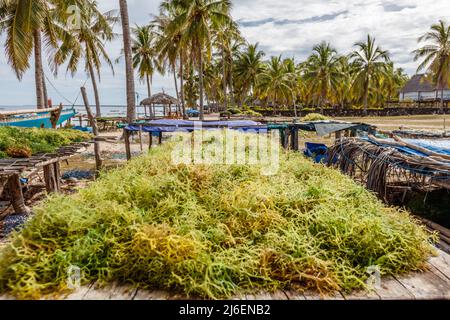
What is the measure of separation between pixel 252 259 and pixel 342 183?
1.66 metres

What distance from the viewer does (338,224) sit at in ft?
7.75

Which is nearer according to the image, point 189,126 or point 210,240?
point 210,240

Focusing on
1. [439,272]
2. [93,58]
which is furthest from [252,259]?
[93,58]

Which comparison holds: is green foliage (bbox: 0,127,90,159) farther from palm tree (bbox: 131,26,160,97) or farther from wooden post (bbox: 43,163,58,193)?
palm tree (bbox: 131,26,160,97)

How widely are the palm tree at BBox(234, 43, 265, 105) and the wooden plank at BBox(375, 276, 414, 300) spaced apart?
134 ft

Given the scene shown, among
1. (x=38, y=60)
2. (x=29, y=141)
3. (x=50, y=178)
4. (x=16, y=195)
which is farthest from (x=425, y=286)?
(x=38, y=60)

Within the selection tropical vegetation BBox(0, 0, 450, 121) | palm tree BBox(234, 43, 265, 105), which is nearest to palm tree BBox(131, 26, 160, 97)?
tropical vegetation BBox(0, 0, 450, 121)

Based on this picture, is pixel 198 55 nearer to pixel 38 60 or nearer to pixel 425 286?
pixel 38 60

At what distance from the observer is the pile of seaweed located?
1.96m

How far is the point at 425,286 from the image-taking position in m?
2.02

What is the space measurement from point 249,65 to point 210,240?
41.2m

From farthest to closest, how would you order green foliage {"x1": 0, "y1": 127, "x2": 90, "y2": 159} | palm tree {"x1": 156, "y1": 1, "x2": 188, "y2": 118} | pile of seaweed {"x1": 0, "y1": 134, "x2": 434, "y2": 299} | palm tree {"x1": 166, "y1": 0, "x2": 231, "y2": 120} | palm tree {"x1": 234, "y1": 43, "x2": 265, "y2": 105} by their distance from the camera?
palm tree {"x1": 234, "y1": 43, "x2": 265, "y2": 105}, palm tree {"x1": 156, "y1": 1, "x2": 188, "y2": 118}, palm tree {"x1": 166, "y1": 0, "x2": 231, "y2": 120}, green foliage {"x1": 0, "y1": 127, "x2": 90, "y2": 159}, pile of seaweed {"x1": 0, "y1": 134, "x2": 434, "y2": 299}
